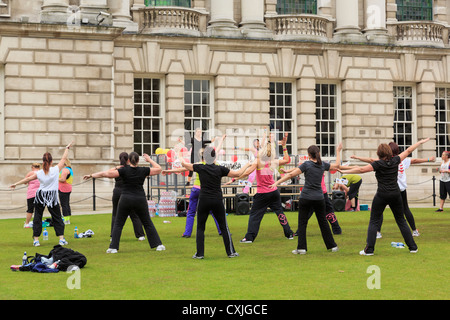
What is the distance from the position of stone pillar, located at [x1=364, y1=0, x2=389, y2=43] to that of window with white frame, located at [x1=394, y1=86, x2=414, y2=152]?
2.58 metres

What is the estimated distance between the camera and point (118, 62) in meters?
28.5

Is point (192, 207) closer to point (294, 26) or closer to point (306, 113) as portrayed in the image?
point (306, 113)

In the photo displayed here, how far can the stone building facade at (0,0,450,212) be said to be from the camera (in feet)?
87.6

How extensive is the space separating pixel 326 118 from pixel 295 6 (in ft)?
16.8

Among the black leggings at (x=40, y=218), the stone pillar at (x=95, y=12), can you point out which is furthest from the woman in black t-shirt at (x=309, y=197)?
the stone pillar at (x=95, y=12)

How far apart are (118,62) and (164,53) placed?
192 centimetres

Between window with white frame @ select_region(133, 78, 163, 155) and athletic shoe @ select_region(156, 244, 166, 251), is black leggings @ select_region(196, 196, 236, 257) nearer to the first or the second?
athletic shoe @ select_region(156, 244, 166, 251)

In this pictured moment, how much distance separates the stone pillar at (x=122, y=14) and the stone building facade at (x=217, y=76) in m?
0.06

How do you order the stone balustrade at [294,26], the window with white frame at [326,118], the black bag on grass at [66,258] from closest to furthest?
the black bag on grass at [66,258] → the stone balustrade at [294,26] → the window with white frame at [326,118]

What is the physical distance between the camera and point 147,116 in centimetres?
2944

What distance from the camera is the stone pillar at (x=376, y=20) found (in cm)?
3198

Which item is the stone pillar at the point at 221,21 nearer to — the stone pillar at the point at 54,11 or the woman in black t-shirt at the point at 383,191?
the stone pillar at the point at 54,11
